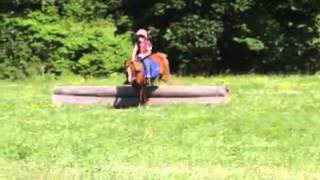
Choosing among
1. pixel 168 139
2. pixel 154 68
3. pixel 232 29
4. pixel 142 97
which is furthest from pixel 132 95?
pixel 232 29

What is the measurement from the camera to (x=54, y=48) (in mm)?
20562

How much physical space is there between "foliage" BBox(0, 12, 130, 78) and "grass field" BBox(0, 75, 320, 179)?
4.34 m

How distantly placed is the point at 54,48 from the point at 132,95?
6266mm

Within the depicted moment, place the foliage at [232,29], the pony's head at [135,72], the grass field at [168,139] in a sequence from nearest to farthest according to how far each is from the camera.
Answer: the grass field at [168,139]
the pony's head at [135,72]
the foliage at [232,29]

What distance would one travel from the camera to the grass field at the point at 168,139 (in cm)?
912

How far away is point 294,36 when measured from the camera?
762 inches

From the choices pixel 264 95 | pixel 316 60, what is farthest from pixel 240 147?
pixel 316 60

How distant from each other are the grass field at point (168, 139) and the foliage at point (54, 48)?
434 cm

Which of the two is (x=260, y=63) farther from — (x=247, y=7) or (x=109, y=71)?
(x=109, y=71)

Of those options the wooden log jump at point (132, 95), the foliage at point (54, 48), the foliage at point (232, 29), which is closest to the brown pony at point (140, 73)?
the wooden log jump at point (132, 95)

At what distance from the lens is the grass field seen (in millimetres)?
9117

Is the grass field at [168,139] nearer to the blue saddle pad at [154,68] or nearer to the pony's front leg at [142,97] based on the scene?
the pony's front leg at [142,97]

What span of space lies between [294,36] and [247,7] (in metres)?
1.41

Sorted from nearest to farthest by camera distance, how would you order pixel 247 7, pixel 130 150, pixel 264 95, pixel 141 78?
1. pixel 130 150
2. pixel 141 78
3. pixel 264 95
4. pixel 247 7
